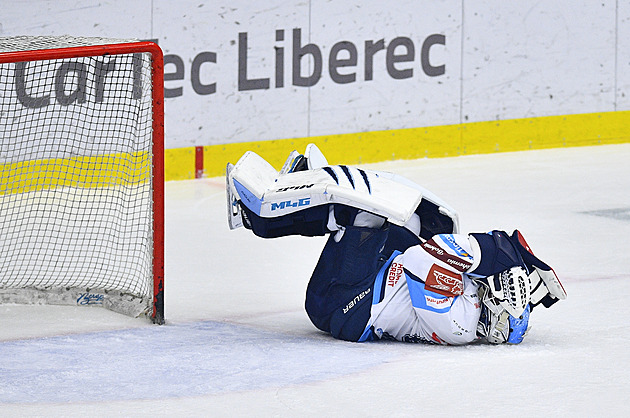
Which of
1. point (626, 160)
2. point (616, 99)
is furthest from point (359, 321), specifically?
point (616, 99)

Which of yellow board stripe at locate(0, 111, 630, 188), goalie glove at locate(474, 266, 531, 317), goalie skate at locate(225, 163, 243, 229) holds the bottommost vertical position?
goalie glove at locate(474, 266, 531, 317)

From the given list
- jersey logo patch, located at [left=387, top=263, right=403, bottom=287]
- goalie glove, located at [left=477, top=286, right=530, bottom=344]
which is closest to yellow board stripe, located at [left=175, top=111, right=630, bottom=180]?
jersey logo patch, located at [left=387, top=263, right=403, bottom=287]

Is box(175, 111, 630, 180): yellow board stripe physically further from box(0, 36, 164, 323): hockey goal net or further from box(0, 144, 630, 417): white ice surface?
box(0, 144, 630, 417): white ice surface

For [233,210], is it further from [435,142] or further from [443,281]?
[435,142]

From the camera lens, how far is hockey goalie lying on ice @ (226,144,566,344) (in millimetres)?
3162

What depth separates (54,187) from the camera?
187 inches

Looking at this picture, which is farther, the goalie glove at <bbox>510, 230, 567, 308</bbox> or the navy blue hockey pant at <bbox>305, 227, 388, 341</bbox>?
the navy blue hockey pant at <bbox>305, 227, 388, 341</bbox>

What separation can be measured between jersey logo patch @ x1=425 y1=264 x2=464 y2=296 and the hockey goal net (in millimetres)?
1071

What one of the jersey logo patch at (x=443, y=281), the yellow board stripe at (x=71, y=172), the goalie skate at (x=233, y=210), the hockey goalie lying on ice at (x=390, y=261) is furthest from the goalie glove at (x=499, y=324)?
the yellow board stripe at (x=71, y=172)

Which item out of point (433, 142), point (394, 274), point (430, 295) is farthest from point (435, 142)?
point (430, 295)

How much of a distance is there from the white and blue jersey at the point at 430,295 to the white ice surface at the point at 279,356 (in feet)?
0.19

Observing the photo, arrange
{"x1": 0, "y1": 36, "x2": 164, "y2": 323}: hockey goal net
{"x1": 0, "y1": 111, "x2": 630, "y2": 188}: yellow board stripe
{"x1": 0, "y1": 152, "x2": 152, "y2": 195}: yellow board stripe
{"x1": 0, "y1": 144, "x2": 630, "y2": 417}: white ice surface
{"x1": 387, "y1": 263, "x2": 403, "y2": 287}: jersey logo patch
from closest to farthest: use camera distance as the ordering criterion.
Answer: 1. {"x1": 0, "y1": 144, "x2": 630, "y2": 417}: white ice surface
2. {"x1": 387, "y1": 263, "x2": 403, "y2": 287}: jersey logo patch
3. {"x1": 0, "y1": 36, "x2": 164, "y2": 323}: hockey goal net
4. {"x1": 0, "y1": 152, "x2": 152, "y2": 195}: yellow board stripe
5. {"x1": 0, "y1": 111, "x2": 630, "y2": 188}: yellow board stripe

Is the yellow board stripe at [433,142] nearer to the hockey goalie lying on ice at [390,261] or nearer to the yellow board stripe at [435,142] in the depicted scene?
the yellow board stripe at [435,142]

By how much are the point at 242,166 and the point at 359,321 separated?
0.61 metres
